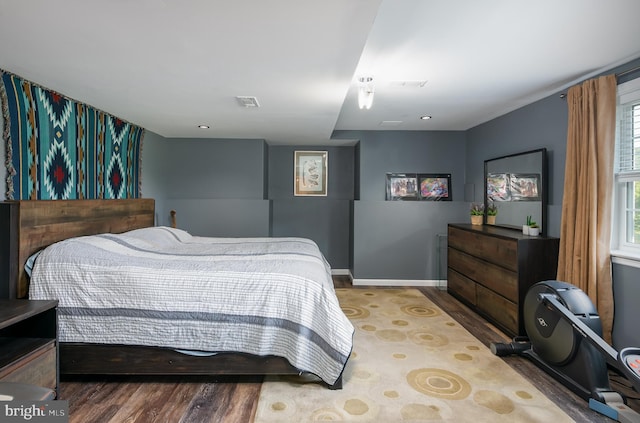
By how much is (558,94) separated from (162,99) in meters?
3.58

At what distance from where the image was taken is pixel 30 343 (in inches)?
78.9

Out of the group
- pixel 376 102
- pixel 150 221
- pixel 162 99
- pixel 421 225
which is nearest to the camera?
pixel 162 99

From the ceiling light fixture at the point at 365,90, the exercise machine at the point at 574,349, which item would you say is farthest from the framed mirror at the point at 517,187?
the ceiling light fixture at the point at 365,90

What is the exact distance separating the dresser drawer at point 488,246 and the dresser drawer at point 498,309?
0.33 meters

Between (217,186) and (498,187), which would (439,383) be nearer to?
(498,187)

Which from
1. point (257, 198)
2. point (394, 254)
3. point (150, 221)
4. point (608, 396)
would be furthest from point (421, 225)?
point (150, 221)

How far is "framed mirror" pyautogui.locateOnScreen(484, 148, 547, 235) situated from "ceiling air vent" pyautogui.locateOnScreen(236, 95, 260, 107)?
9.03 ft

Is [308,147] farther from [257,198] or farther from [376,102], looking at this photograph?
[376,102]

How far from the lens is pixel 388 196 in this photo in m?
5.38

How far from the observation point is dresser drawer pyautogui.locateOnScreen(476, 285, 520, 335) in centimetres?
326

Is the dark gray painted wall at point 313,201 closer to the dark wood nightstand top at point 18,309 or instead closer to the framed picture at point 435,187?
the framed picture at point 435,187

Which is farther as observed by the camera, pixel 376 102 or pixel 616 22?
pixel 376 102

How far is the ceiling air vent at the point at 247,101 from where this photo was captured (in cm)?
318

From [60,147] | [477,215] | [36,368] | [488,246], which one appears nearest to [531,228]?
[488,246]
